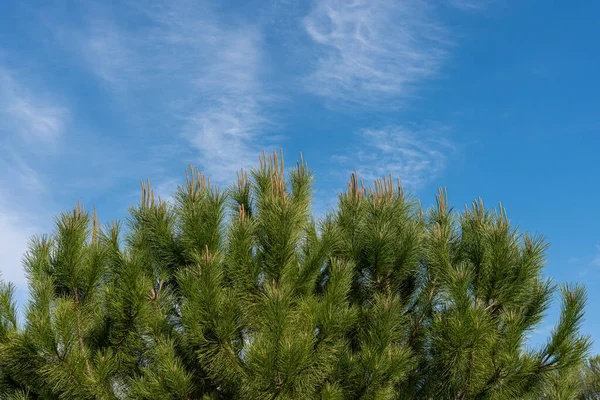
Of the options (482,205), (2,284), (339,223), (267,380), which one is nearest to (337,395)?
(267,380)

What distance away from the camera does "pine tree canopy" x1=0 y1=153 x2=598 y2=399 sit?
21.5ft

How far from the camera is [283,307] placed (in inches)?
244

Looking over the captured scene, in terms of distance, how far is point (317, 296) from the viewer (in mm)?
7242

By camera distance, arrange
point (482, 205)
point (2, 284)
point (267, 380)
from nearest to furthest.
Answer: point (267, 380), point (2, 284), point (482, 205)

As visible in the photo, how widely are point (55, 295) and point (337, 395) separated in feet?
12.1

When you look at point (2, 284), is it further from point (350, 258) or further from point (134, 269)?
point (350, 258)

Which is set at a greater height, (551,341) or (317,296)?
(317,296)

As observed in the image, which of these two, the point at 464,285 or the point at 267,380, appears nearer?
the point at 267,380

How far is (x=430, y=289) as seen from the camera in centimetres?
758

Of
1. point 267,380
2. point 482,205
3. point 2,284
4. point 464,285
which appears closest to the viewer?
point 267,380

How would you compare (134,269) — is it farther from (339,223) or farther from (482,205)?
(482,205)

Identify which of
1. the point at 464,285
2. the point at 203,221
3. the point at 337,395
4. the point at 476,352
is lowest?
the point at 337,395

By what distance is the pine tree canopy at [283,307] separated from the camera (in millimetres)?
6555

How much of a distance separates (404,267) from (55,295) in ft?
14.4
